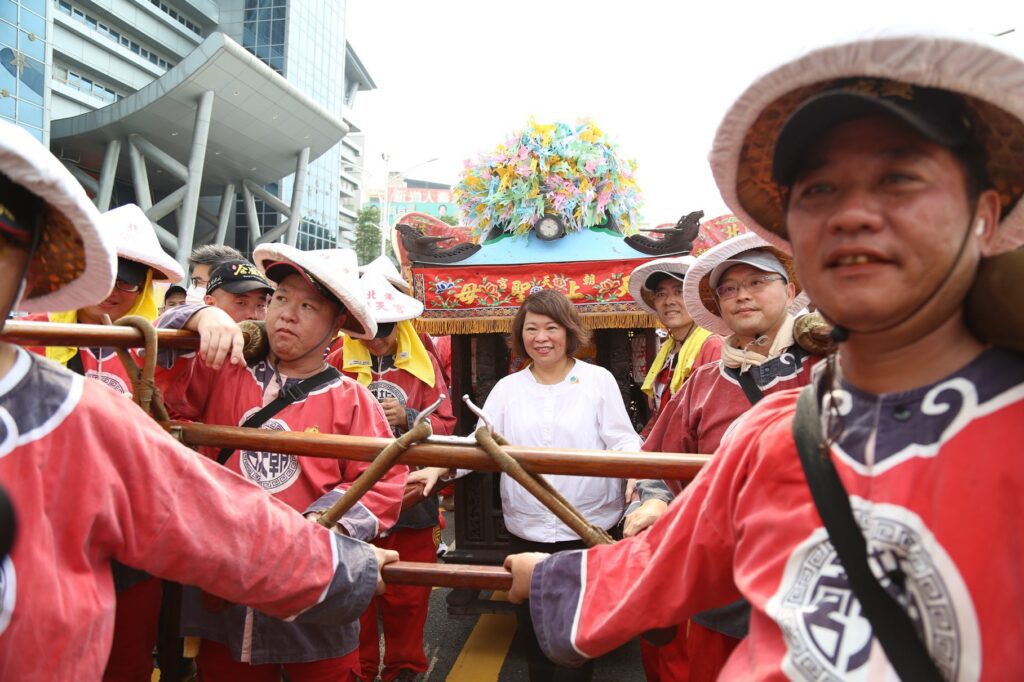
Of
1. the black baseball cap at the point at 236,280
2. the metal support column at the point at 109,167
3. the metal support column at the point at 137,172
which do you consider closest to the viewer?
the black baseball cap at the point at 236,280

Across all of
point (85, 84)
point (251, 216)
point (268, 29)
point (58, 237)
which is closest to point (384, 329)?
point (58, 237)

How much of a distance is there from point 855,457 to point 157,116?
31.8m

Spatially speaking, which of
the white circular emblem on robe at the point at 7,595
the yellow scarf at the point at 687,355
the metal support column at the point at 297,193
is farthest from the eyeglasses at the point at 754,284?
the metal support column at the point at 297,193

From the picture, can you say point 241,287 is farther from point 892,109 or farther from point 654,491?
point 892,109

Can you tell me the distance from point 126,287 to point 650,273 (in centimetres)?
270

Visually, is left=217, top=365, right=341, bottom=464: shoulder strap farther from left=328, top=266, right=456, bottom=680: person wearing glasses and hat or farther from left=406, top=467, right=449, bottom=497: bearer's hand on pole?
left=328, top=266, right=456, bottom=680: person wearing glasses and hat

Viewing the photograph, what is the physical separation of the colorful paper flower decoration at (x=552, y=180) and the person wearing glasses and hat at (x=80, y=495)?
3.44 m

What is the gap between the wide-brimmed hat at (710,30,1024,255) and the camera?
35.2 inches

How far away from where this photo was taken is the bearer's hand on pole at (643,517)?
6.71 ft

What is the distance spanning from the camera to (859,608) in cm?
99

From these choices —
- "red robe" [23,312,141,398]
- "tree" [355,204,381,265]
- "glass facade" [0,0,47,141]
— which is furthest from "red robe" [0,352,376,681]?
"tree" [355,204,381,265]

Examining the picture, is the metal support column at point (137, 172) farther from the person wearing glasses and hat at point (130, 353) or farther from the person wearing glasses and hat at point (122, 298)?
the person wearing glasses and hat at point (122, 298)

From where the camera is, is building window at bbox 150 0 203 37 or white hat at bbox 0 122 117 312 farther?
building window at bbox 150 0 203 37

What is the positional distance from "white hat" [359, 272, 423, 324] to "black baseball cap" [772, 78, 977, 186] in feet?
9.74
